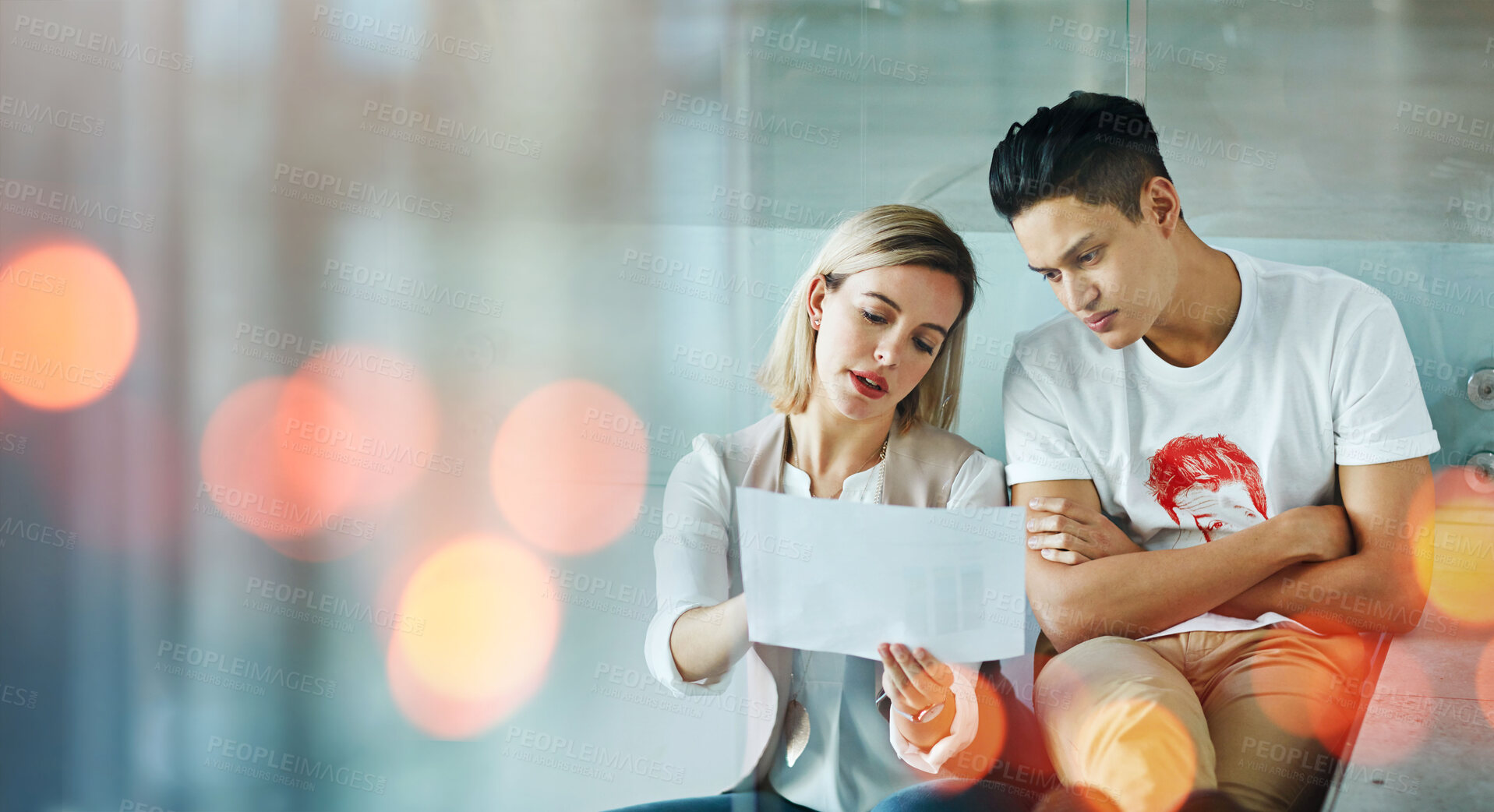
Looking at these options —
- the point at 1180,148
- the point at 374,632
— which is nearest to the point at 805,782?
the point at 374,632

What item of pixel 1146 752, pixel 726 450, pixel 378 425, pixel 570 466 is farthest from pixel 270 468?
pixel 1146 752

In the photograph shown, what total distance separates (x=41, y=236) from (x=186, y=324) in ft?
0.84

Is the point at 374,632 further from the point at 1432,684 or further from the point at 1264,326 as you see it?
the point at 1432,684

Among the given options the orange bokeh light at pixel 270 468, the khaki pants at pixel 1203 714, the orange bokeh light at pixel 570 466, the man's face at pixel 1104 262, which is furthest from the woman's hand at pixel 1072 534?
the orange bokeh light at pixel 270 468

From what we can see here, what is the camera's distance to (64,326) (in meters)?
1.49

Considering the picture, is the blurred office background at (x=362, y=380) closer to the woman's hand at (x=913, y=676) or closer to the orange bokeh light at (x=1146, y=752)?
the woman's hand at (x=913, y=676)

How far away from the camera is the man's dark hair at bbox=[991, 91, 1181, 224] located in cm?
113

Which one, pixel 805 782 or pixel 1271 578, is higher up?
pixel 1271 578

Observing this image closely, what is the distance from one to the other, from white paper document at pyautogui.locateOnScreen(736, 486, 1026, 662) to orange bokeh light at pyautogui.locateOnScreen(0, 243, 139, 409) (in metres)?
1.13

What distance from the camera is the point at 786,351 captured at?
1.25 m

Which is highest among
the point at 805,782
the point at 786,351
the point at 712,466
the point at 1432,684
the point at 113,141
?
the point at 113,141

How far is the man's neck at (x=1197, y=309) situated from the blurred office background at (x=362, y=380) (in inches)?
21.9

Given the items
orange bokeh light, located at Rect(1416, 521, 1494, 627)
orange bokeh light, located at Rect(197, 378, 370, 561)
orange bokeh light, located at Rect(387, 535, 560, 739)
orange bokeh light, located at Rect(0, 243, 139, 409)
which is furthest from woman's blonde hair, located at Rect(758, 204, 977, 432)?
orange bokeh light, located at Rect(0, 243, 139, 409)

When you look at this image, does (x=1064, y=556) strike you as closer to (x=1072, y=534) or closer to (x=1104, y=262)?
(x=1072, y=534)
